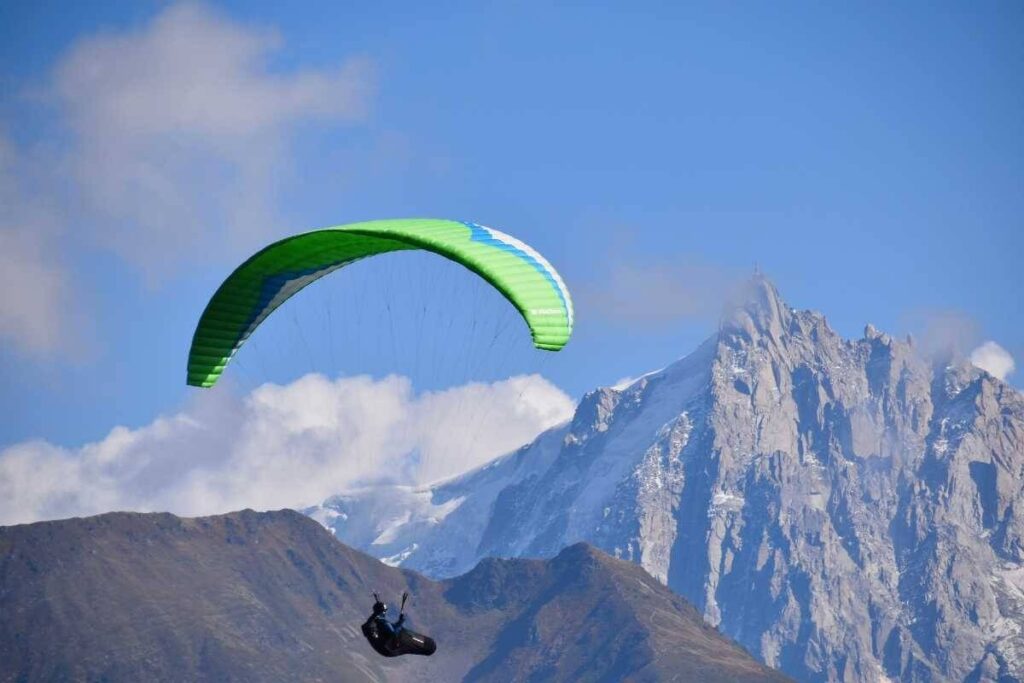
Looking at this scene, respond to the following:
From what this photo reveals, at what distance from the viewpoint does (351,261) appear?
9731 cm

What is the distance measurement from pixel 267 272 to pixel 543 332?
2091cm

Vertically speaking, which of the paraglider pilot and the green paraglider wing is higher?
the green paraglider wing

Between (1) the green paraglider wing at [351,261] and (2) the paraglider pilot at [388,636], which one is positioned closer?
(2) the paraglider pilot at [388,636]

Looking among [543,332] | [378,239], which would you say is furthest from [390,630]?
[378,239]

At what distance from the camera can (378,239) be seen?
90562 millimetres

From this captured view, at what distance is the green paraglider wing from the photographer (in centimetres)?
8388

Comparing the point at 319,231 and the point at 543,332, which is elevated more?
the point at 319,231

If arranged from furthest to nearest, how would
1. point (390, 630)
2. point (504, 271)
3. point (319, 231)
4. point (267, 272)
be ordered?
point (267, 272) < point (319, 231) < point (504, 271) < point (390, 630)

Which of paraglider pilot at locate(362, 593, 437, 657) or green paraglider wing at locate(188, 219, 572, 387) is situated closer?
paraglider pilot at locate(362, 593, 437, 657)

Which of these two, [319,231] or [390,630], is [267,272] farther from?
[390,630]

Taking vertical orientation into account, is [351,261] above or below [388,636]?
above

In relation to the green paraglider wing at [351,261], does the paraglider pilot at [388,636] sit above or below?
below

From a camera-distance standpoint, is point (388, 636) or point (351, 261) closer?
point (388, 636)

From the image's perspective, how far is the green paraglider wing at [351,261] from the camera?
3302 inches
